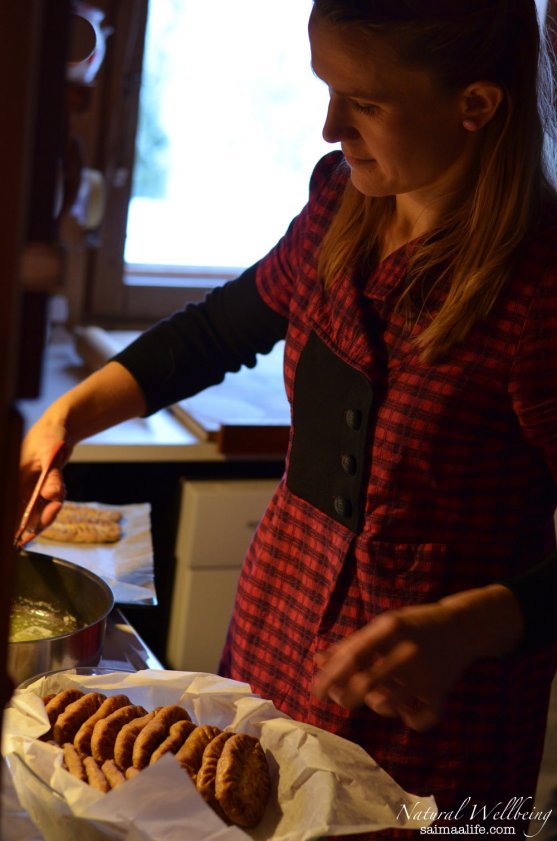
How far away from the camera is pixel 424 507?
43.9 inches

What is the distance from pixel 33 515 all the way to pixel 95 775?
0.43m

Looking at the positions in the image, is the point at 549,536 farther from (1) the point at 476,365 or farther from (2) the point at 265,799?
(2) the point at 265,799

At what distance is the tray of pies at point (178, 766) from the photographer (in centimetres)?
78

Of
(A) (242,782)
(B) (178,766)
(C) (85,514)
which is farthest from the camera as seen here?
(C) (85,514)

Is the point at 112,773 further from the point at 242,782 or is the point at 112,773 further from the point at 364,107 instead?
the point at 364,107

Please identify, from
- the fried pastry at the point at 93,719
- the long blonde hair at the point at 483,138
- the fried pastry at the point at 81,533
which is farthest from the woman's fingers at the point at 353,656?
the fried pastry at the point at 81,533

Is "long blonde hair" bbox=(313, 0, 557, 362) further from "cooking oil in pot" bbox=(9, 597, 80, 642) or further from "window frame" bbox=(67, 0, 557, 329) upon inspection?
"window frame" bbox=(67, 0, 557, 329)

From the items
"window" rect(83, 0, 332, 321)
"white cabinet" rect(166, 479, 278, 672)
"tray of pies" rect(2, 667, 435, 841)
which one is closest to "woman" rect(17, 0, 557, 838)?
"tray of pies" rect(2, 667, 435, 841)

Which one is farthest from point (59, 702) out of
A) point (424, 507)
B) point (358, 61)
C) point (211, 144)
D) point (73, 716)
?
point (211, 144)

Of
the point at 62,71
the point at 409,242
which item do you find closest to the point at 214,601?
the point at 409,242

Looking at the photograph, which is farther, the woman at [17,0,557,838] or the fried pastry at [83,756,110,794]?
the woman at [17,0,557,838]

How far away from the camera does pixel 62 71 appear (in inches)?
19.3

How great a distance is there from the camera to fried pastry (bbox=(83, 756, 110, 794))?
2.75 ft

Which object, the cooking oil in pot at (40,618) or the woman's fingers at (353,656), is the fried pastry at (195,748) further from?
the cooking oil in pot at (40,618)
